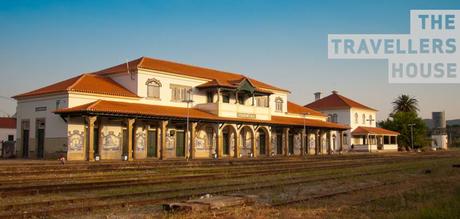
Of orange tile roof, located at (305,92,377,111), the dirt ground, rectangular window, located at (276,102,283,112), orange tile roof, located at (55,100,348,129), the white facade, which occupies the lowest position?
the dirt ground

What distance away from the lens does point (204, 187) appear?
17438 mm

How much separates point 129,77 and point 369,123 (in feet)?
153

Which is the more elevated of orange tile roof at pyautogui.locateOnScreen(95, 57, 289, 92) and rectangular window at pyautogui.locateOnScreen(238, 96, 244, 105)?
orange tile roof at pyautogui.locateOnScreen(95, 57, 289, 92)

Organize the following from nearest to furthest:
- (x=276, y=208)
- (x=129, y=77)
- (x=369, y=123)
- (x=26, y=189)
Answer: (x=276, y=208) → (x=26, y=189) → (x=129, y=77) → (x=369, y=123)

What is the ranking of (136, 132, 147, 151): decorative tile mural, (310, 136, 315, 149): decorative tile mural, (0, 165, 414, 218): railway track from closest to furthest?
(0, 165, 414, 218): railway track, (136, 132, 147, 151): decorative tile mural, (310, 136, 315, 149): decorative tile mural

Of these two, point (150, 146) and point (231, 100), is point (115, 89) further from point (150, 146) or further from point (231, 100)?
point (231, 100)

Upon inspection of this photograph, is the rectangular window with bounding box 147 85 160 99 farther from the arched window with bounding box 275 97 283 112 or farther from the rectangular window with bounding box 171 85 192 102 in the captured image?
the arched window with bounding box 275 97 283 112

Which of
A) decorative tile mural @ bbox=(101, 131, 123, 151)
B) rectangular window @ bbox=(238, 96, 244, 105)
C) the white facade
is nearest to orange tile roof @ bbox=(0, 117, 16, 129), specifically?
the white facade

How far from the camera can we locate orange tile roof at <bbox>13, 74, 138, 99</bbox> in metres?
33.9

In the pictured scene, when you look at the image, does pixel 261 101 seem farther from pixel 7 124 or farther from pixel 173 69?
pixel 7 124

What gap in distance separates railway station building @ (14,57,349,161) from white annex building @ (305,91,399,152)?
20.3m

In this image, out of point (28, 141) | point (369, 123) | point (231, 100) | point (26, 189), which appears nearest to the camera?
point (26, 189)

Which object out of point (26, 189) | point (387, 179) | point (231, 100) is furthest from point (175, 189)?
point (231, 100)

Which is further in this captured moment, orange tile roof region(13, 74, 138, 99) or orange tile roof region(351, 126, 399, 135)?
orange tile roof region(351, 126, 399, 135)
